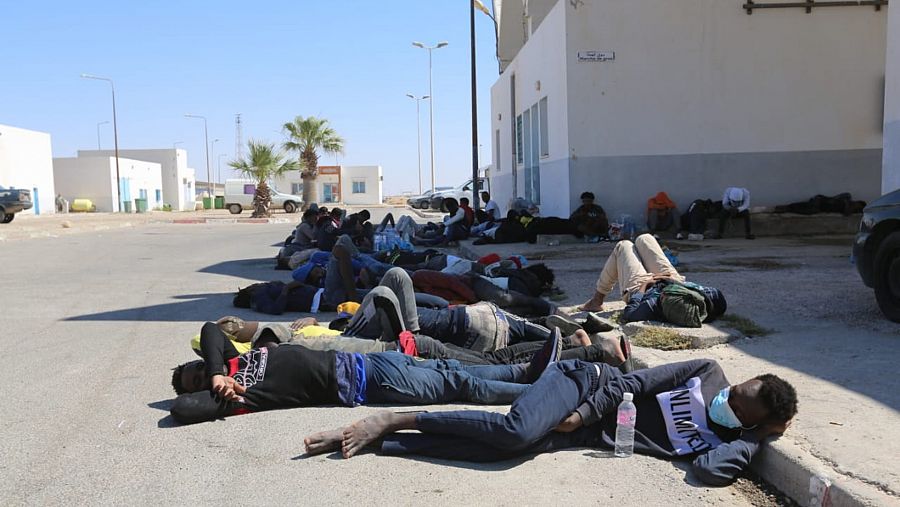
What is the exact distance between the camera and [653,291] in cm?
676

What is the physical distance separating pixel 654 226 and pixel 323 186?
218ft

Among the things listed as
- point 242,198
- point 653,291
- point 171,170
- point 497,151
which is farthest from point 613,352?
point 171,170

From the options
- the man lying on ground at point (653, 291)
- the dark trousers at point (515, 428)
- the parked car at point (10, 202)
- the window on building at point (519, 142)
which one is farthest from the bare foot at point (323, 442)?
the parked car at point (10, 202)

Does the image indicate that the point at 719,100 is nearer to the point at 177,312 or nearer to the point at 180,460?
the point at 177,312

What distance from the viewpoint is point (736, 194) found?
49.7 feet

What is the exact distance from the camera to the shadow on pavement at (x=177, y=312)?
8.58 m

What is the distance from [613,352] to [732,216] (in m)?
11.2

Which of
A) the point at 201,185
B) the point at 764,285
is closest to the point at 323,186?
the point at 201,185

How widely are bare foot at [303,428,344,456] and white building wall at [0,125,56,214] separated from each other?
4799cm

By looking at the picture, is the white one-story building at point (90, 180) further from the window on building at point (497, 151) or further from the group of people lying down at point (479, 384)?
the group of people lying down at point (479, 384)

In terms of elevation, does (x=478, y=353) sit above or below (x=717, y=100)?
below

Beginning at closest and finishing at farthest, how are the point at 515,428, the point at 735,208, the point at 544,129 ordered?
1. the point at 515,428
2. the point at 735,208
3. the point at 544,129

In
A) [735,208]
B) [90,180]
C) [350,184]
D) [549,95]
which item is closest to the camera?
[735,208]

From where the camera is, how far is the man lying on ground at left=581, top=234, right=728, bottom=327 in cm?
629
